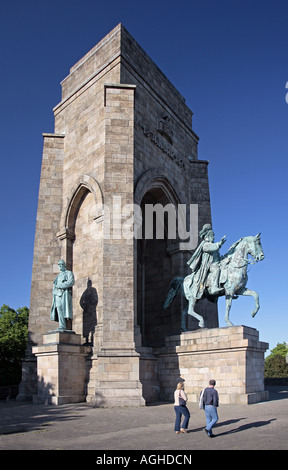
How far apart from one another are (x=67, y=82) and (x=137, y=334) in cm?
1245

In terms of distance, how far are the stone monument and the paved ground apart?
219 centimetres

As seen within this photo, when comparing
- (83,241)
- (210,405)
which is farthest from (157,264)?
(210,405)

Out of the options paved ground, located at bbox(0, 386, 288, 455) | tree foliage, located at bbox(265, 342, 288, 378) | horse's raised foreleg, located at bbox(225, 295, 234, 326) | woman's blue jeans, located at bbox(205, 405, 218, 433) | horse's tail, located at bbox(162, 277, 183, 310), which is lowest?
tree foliage, located at bbox(265, 342, 288, 378)

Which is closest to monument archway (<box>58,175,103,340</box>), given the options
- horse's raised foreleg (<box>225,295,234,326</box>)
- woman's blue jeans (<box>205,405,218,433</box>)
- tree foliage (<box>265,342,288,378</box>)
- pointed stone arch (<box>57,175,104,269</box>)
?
pointed stone arch (<box>57,175,104,269</box>)

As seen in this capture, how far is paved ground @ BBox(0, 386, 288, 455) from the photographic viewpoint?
7.62 meters

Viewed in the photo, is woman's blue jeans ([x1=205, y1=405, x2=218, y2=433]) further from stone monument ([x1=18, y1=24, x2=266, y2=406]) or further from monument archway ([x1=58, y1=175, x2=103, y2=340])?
monument archway ([x1=58, y1=175, x2=103, y2=340])

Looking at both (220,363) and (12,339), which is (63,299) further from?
(12,339)

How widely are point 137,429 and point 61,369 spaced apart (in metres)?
6.47

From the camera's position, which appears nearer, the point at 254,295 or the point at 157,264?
the point at 254,295

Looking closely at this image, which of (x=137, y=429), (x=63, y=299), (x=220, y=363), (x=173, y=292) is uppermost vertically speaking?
(x=173, y=292)

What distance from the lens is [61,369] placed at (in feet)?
50.4
